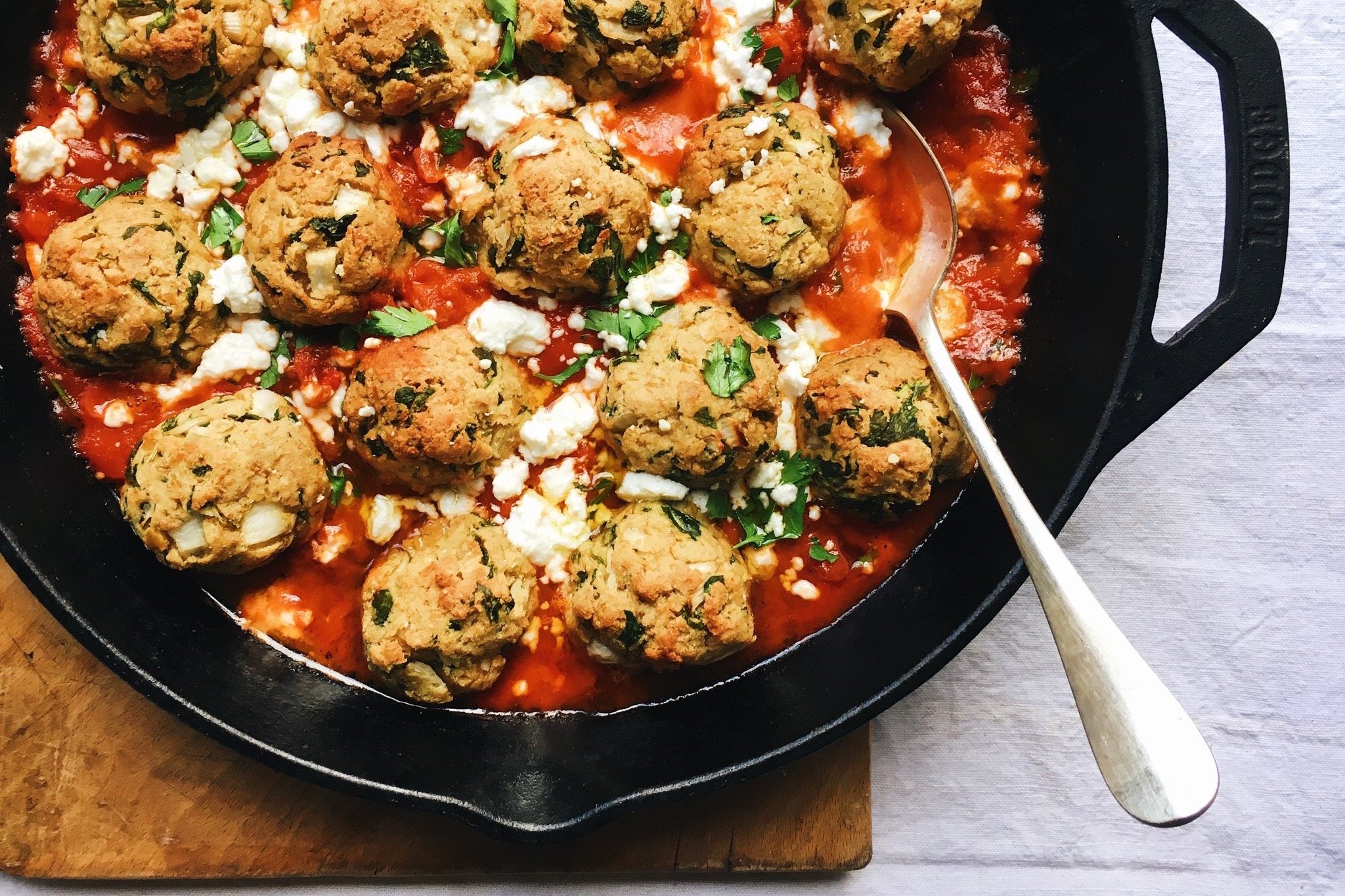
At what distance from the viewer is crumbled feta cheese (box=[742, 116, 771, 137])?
3.10 meters

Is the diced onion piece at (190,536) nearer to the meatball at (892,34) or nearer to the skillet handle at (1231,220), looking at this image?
the meatball at (892,34)

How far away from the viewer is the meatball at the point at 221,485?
296cm

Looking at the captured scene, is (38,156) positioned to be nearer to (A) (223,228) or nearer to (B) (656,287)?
(A) (223,228)

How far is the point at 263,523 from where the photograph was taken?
3.02m

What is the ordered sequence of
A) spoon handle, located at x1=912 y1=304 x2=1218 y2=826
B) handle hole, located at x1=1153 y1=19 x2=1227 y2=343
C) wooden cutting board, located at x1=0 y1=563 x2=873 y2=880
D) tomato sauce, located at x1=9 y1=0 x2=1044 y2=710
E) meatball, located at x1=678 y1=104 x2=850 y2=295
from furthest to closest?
1. handle hole, located at x1=1153 y1=19 x2=1227 y2=343
2. wooden cutting board, located at x1=0 y1=563 x2=873 y2=880
3. tomato sauce, located at x1=9 y1=0 x2=1044 y2=710
4. meatball, located at x1=678 y1=104 x2=850 y2=295
5. spoon handle, located at x1=912 y1=304 x2=1218 y2=826

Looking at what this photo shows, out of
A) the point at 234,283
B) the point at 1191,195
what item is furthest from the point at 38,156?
the point at 1191,195

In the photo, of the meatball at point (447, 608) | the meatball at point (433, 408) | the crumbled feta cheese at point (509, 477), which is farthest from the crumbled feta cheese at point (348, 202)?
the meatball at point (447, 608)

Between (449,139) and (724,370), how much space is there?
1.22 metres

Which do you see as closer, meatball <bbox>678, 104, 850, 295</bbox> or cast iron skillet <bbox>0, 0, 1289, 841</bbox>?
cast iron skillet <bbox>0, 0, 1289, 841</bbox>

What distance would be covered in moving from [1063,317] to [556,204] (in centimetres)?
175

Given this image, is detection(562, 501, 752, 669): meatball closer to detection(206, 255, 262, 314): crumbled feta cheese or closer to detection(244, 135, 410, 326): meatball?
detection(244, 135, 410, 326): meatball

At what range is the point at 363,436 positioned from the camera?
10.2 feet

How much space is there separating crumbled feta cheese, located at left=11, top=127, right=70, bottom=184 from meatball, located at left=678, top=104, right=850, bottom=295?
207 cm

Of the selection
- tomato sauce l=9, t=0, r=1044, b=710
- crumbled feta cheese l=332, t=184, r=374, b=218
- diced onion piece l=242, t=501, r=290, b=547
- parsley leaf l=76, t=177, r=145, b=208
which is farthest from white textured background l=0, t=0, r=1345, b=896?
parsley leaf l=76, t=177, r=145, b=208
